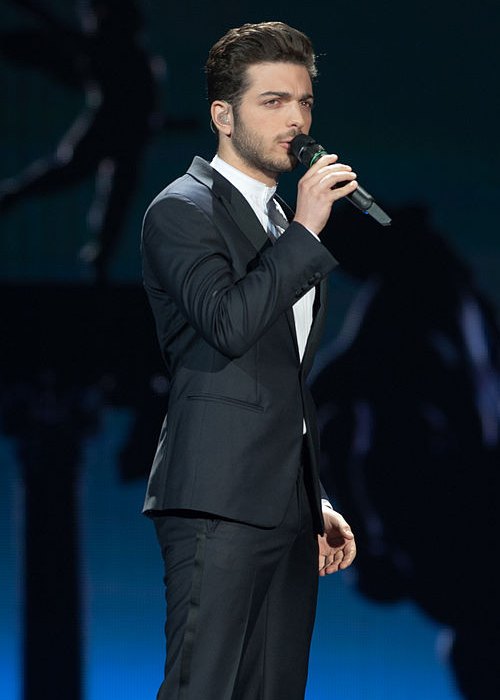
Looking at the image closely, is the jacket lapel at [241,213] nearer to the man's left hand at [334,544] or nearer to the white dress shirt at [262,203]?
the white dress shirt at [262,203]

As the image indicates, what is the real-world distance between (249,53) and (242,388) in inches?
19.3

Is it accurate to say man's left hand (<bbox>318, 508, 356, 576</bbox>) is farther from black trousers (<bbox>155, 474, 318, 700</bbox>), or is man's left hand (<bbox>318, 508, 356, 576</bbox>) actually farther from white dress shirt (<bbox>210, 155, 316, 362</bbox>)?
white dress shirt (<bbox>210, 155, 316, 362</bbox>)

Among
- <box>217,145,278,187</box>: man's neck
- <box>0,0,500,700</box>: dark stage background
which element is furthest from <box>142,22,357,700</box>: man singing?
<box>0,0,500,700</box>: dark stage background

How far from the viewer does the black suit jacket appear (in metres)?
1.40

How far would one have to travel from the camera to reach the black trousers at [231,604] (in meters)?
1.44

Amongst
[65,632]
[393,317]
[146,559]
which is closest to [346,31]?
[393,317]

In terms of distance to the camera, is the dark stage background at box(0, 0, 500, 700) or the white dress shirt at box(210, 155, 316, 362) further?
the dark stage background at box(0, 0, 500, 700)

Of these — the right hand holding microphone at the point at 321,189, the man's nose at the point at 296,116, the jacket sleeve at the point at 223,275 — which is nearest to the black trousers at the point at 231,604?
the jacket sleeve at the point at 223,275

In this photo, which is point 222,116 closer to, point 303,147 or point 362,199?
point 303,147

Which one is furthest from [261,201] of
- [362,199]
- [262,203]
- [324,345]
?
Answer: [324,345]

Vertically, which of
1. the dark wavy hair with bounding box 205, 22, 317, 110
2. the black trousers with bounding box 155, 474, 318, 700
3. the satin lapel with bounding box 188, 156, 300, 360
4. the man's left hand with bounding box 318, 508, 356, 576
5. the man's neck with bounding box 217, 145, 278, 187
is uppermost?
the dark wavy hair with bounding box 205, 22, 317, 110

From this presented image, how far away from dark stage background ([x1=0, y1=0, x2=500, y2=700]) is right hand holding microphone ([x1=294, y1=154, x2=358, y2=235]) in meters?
1.47

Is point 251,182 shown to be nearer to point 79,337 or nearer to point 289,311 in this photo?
point 289,311

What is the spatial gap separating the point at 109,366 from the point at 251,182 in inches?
52.0
